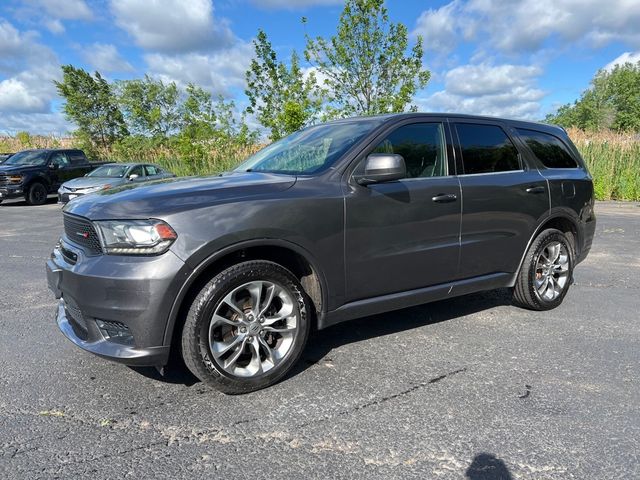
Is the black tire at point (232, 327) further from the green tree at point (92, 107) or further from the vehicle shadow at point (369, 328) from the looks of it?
the green tree at point (92, 107)

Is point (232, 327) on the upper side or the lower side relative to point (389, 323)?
upper

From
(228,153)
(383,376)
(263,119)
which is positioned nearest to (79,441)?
(383,376)

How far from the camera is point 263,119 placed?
19000 millimetres

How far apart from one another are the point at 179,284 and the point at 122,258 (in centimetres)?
36

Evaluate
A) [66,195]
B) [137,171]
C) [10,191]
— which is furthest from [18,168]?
[137,171]

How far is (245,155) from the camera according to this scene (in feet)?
73.9

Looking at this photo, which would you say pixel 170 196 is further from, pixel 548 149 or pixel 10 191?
pixel 10 191

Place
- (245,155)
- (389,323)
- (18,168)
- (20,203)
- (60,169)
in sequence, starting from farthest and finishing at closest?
(245,155) < (60,169) < (20,203) < (18,168) < (389,323)

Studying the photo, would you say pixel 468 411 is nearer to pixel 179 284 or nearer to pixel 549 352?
A: pixel 549 352

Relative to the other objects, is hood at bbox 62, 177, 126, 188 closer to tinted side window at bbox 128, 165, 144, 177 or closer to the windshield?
the windshield

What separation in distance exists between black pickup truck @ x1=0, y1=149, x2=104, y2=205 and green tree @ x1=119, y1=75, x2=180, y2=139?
49.2 feet

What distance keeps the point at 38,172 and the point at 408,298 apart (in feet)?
56.2

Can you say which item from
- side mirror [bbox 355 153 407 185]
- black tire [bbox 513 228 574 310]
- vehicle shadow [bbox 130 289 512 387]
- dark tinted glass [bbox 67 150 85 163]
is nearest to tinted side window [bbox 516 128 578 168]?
black tire [bbox 513 228 574 310]

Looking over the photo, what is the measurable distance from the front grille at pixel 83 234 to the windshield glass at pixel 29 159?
16617mm
